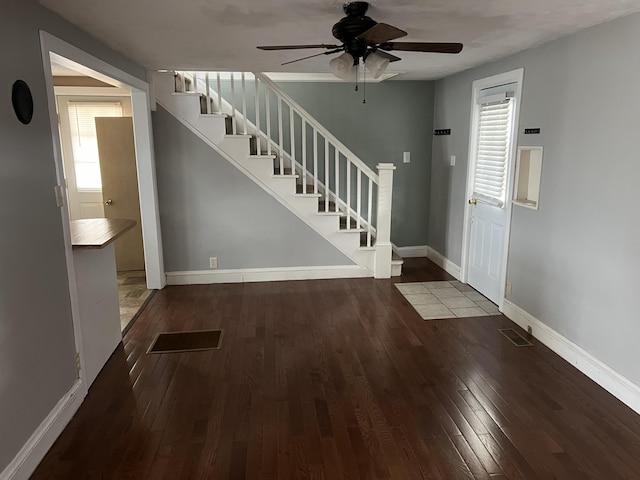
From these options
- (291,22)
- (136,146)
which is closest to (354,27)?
(291,22)

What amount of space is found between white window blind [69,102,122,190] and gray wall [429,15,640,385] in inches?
182

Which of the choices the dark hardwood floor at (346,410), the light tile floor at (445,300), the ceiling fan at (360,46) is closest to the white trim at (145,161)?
the dark hardwood floor at (346,410)

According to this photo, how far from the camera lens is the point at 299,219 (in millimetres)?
5016

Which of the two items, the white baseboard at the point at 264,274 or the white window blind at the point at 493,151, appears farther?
the white baseboard at the point at 264,274

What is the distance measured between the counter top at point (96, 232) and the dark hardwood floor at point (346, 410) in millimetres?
966

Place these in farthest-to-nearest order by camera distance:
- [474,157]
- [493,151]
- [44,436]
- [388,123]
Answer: [388,123]
[474,157]
[493,151]
[44,436]

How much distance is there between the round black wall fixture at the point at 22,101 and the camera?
6.90 feet

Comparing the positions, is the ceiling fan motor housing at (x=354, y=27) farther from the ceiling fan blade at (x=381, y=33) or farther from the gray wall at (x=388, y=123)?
the gray wall at (x=388, y=123)

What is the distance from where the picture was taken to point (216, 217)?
4930 mm

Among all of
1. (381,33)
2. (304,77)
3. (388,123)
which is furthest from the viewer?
(388,123)

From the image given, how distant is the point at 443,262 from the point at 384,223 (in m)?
1.09

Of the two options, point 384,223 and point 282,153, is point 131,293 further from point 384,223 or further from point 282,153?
point 384,223

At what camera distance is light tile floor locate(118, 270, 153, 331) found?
4199mm

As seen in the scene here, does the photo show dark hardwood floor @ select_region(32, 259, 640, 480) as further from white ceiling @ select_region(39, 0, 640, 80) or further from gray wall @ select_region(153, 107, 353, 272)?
white ceiling @ select_region(39, 0, 640, 80)
